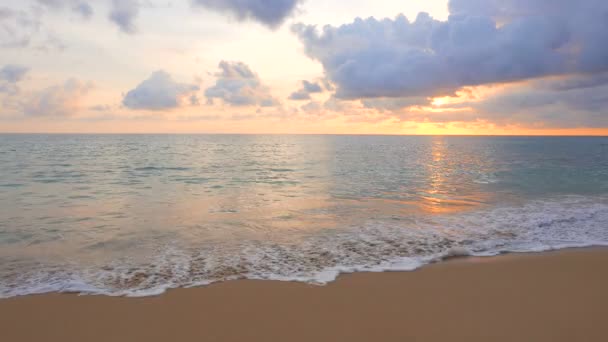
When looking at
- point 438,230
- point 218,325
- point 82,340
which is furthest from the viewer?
point 438,230

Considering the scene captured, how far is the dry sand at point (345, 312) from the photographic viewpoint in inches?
215

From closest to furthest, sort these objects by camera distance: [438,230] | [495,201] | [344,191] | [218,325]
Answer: [218,325] < [438,230] < [495,201] < [344,191]

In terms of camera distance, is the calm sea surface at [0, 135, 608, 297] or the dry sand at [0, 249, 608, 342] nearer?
the dry sand at [0, 249, 608, 342]

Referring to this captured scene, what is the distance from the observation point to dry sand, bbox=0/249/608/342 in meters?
5.46

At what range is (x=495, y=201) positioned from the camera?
59.5ft

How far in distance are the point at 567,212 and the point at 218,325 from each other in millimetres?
16098

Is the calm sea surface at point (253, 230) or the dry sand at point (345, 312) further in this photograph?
the calm sea surface at point (253, 230)

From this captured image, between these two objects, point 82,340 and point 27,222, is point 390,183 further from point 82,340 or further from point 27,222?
point 82,340

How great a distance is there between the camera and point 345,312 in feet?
20.0

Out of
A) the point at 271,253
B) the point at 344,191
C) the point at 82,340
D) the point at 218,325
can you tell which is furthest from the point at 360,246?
the point at 344,191

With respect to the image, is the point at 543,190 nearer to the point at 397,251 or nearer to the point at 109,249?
the point at 397,251

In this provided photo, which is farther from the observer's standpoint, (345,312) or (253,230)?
A: (253,230)

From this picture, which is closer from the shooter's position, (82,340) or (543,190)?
(82,340)

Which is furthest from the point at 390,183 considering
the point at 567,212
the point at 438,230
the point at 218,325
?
the point at 218,325
